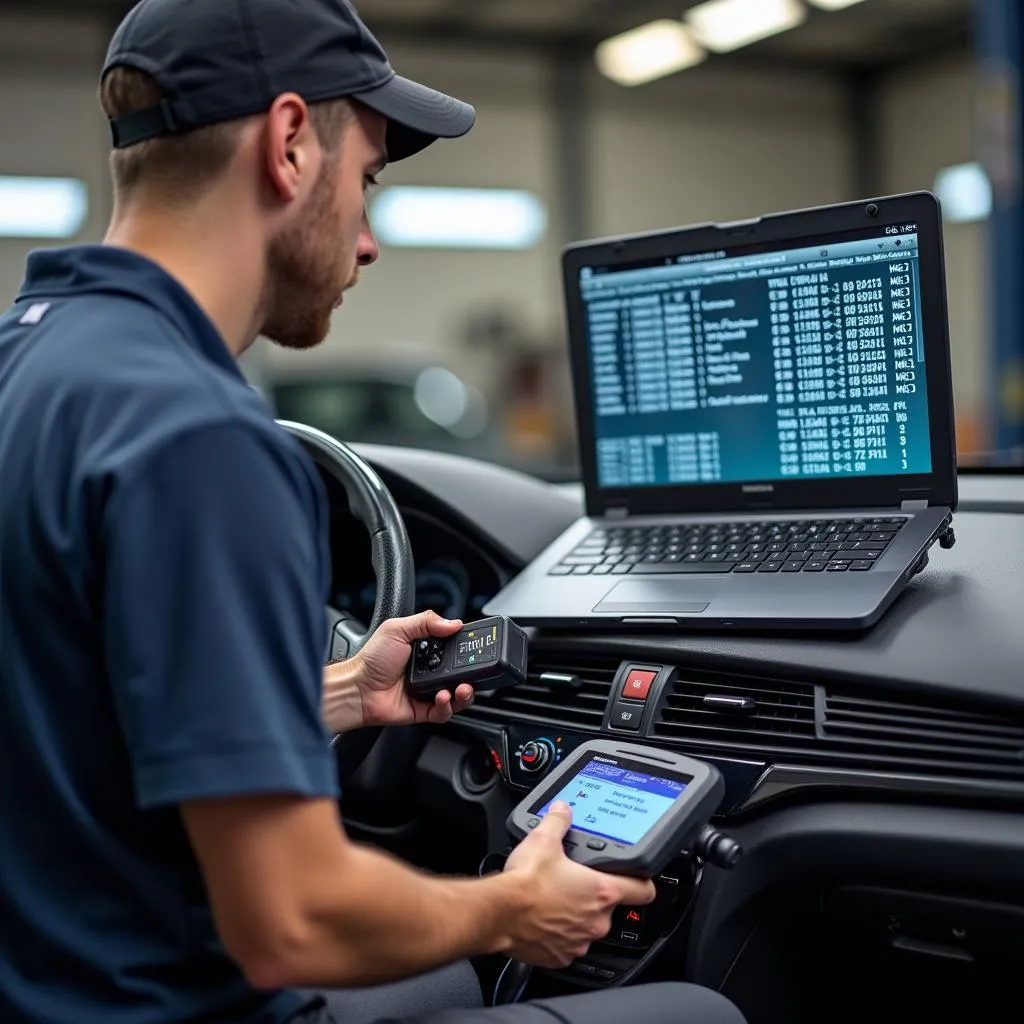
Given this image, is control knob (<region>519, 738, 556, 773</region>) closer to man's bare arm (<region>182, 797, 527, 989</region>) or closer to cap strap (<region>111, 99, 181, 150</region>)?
man's bare arm (<region>182, 797, 527, 989</region>)

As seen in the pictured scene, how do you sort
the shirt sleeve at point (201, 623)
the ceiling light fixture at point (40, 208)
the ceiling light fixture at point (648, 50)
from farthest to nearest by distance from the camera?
the ceiling light fixture at point (648, 50) → the ceiling light fixture at point (40, 208) → the shirt sleeve at point (201, 623)

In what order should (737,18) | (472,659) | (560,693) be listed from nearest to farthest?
1. (472,659)
2. (560,693)
3. (737,18)

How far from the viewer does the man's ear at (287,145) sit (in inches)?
40.9

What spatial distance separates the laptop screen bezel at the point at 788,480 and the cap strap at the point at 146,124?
0.78 m

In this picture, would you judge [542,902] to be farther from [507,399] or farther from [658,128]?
[658,128]

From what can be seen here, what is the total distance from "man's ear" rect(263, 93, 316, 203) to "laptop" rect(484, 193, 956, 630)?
26.0 inches

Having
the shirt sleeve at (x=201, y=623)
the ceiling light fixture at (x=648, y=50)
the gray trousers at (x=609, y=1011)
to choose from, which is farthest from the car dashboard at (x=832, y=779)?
the ceiling light fixture at (x=648, y=50)

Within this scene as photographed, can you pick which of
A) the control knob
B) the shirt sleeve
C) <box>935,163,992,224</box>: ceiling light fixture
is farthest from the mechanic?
<box>935,163,992,224</box>: ceiling light fixture

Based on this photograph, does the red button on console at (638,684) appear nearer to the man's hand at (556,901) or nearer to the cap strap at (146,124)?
the man's hand at (556,901)

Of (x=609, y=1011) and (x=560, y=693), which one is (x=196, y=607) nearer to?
(x=609, y=1011)

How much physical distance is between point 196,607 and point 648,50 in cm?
1049

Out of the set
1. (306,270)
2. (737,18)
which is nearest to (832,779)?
(306,270)

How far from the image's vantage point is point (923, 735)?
4.30ft

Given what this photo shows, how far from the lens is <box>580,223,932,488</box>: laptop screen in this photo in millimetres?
1564
